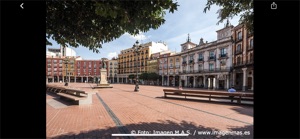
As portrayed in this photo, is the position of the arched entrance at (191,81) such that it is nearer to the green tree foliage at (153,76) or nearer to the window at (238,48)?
the green tree foliage at (153,76)

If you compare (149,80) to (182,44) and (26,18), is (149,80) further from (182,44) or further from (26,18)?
(26,18)

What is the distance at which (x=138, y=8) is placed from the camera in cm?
225

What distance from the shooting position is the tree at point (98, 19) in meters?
2.19

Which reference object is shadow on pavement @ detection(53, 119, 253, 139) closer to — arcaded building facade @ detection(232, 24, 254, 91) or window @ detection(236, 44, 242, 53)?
arcaded building facade @ detection(232, 24, 254, 91)

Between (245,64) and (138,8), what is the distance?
29.7 metres

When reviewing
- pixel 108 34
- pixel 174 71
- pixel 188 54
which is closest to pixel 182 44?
pixel 188 54

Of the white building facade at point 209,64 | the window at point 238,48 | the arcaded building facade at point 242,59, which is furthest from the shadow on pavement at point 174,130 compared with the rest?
the white building facade at point 209,64

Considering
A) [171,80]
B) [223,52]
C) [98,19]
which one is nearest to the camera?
[98,19]

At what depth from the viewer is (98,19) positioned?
3.04m

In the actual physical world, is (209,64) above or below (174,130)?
above

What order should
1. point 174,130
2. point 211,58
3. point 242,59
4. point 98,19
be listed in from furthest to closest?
1. point 211,58
2. point 242,59
3. point 174,130
4. point 98,19

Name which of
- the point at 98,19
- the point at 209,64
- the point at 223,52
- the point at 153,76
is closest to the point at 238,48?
the point at 223,52

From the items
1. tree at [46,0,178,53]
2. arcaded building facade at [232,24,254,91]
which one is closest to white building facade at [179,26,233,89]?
arcaded building facade at [232,24,254,91]

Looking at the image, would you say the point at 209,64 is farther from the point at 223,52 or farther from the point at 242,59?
the point at 242,59
